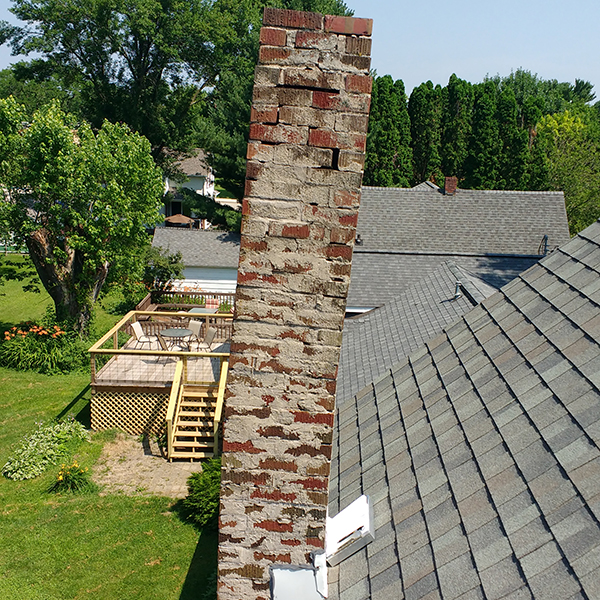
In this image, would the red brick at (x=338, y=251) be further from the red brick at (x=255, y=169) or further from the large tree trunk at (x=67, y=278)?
the large tree trunk at (x=67, y=278)

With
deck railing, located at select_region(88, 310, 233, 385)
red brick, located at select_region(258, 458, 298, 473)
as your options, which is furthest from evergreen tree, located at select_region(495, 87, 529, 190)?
red brick, located at select_region(258, 458, 298, 473)

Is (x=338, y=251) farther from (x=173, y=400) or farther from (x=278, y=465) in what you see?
(x=173, y=400)

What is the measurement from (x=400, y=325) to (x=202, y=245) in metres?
18.3

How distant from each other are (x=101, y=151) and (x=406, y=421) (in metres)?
15.5

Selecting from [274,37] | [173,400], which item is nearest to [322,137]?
[274,37]

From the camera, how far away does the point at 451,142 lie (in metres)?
38.9

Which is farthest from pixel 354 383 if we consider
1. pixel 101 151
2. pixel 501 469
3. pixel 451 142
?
pixel 451 142

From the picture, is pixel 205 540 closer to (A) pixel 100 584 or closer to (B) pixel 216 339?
(A) pixel 100 584

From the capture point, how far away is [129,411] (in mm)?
14812

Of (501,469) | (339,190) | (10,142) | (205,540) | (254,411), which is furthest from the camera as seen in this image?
(10,142)

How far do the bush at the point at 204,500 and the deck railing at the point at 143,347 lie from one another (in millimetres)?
4210

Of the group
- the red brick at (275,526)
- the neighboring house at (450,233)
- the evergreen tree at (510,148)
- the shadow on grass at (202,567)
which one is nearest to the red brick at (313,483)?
the red brick at (275,526)

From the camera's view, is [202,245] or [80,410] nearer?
[80,410]

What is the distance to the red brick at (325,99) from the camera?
3246 millimetres
